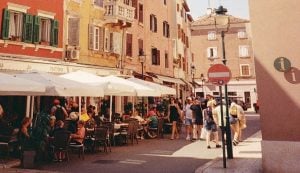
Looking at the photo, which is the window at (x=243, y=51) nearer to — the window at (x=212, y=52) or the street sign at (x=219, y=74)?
the window at (x=212, y=52)

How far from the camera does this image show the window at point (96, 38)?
70.4 feet

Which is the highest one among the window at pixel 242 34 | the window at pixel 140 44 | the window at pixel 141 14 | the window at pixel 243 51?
the window at pixel 242 34

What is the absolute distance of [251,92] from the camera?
52000mm

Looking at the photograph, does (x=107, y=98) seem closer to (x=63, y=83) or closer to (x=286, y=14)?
(x=63, y=83)

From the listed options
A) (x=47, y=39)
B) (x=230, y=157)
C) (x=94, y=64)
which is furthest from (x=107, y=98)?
(x=230, y=157)

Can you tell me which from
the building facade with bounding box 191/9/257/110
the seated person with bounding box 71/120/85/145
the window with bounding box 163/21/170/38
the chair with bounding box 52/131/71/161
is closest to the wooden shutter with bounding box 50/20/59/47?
the seated person with bounding box 71/120/85/145

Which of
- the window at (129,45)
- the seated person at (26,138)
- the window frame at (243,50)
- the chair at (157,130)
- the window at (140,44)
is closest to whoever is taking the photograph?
the seated person at (26,138)

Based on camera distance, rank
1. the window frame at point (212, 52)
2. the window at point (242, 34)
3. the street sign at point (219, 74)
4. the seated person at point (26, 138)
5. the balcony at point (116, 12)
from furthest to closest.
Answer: the window frame at point (212, 52) → the window at point (242, 34) → the balcony at point (116, 12) → the seated person at point (26, 138) → the street sign at point (219, 74)

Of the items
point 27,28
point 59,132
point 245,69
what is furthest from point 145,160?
point 245,69

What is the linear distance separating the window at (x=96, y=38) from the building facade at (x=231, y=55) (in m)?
31.8

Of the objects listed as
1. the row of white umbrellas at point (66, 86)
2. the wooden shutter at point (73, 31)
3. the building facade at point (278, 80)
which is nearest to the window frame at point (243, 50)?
the row of white umbrellas at point (66, 86)

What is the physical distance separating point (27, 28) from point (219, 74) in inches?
453

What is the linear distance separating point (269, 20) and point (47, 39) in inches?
515

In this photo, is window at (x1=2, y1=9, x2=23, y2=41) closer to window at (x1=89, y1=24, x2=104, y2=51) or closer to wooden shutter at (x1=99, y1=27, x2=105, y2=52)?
A: window at (x1=89, y1=24, x2=104, y2=51)
